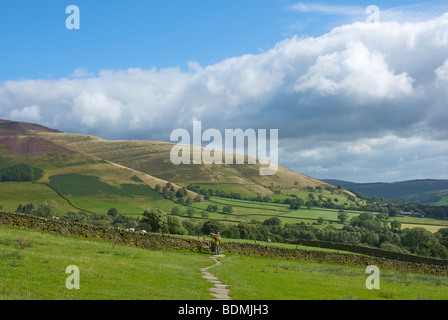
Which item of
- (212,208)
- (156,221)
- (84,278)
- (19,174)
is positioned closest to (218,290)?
(84,278)

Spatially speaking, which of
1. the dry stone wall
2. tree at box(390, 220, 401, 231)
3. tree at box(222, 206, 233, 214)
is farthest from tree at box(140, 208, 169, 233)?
tree at box(390, 220, 401, 231)

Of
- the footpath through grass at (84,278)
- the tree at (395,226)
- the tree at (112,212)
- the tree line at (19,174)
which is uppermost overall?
the tree line at (19,174)

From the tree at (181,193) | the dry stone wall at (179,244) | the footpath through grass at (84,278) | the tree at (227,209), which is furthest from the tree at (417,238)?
the tree at (181,193)

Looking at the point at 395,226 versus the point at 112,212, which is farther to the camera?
the point at 395,226

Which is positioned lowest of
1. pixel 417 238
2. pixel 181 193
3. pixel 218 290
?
pixel 417 238

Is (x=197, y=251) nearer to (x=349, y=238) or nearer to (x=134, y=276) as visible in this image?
(x=134, y=276)

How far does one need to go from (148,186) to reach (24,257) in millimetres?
164959

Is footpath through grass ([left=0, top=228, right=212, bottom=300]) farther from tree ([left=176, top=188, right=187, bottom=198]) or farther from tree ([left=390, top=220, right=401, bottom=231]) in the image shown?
tree ([left=176, top=188, right=187, bottom=198])

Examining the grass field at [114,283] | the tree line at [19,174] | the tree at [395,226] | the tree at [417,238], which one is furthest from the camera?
the tree line at [19,174]

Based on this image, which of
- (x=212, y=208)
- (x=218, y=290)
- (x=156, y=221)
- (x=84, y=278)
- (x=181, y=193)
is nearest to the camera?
(x=84, y=278)

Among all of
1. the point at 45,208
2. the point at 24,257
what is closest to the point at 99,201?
the point at 45,208

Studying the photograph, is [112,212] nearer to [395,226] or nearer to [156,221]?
[156,221]

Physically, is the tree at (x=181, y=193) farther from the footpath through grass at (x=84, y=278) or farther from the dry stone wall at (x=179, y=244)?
the footpath through grass at (x=84, y=278)
